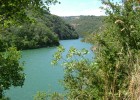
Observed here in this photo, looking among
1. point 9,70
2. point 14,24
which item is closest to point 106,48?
point 14,24

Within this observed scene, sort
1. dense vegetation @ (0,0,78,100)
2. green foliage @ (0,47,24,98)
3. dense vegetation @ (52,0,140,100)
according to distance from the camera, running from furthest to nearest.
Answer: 1. green foliage @ (0,47,24,98)
2. dense vegetation @ (52,0,140,100)
3. dense vegetation @ (0,0,78,100)

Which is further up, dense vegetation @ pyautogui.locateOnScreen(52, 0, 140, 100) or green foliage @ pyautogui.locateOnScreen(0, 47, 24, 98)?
dense vegetation @ pyautogui.locateOnScreen(52, 0, 140, 100)

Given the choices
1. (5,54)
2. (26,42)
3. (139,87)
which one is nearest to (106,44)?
(139,87)

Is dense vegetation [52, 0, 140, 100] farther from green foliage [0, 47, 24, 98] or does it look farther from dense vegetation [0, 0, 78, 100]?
green foliage [0, 47, 24, 98]

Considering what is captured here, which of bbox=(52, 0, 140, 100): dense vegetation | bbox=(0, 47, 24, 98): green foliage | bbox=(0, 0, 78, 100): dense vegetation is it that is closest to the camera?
bbox=(0, 0, 78, 100): dense vegetation

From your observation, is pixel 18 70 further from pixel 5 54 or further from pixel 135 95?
pixel 135 95

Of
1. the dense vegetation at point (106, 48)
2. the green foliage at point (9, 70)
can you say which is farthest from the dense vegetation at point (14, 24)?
the dense vegetation at point (106, 48)

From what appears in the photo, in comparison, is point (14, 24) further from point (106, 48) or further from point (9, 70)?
point (9, 70)

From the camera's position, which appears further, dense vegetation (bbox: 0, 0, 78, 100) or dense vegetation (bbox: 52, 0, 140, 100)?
dense vegetation (bbox: 52, 0, 140, 100)

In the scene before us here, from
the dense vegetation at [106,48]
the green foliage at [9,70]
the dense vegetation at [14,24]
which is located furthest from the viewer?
the green foliage at [9,70]

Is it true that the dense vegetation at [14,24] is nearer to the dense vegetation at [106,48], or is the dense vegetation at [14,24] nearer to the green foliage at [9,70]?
the green foliage at [9,70]

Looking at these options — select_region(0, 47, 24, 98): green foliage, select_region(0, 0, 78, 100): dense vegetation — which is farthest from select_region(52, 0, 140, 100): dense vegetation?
select_region(0, 47, 24, 98): green foliage

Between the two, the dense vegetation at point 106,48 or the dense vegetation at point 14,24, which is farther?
the dense vegetation at point 106,48

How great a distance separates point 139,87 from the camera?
3.01m
